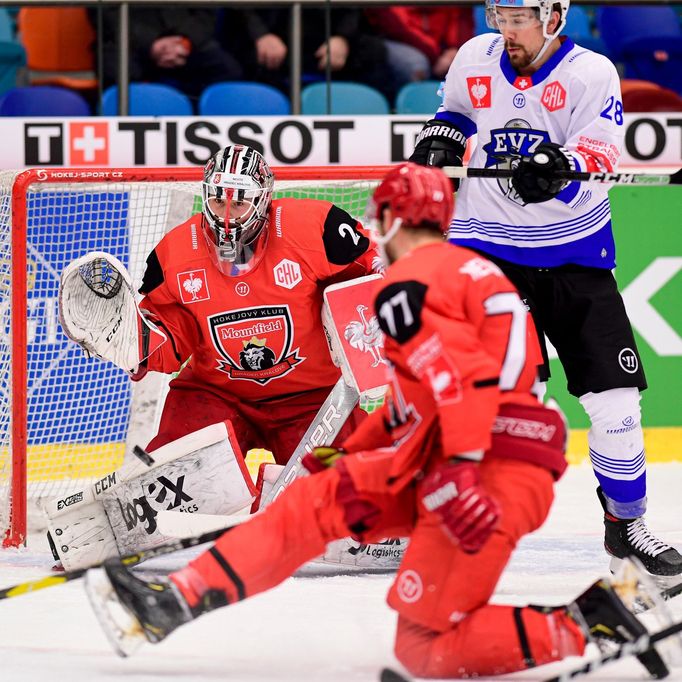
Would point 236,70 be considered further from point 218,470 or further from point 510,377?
point 510,377

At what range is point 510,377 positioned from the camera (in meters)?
2.34

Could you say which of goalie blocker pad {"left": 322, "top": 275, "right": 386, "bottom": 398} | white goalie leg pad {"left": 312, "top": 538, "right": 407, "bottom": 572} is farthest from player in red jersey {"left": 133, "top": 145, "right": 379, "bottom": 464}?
white goalie leg pad {"left": 312, "top": 538, "right": 407, "bottom": 572}

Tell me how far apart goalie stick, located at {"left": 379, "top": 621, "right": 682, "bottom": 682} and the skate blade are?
17.1 inches

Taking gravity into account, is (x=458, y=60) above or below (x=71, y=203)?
above

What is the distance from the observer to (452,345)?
7.31ft

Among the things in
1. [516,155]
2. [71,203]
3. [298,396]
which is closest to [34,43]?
[71,203]

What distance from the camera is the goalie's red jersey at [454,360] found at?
221 centimetres

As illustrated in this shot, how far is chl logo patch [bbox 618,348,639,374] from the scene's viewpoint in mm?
3191

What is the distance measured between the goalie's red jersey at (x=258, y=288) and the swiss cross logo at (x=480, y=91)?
521mm

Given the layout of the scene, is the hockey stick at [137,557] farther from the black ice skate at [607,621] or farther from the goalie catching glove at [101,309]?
the goalie catching glove at [101,309]

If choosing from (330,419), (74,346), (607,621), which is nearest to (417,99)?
(74,346)

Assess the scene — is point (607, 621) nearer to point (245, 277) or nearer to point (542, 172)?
point (542, 172)

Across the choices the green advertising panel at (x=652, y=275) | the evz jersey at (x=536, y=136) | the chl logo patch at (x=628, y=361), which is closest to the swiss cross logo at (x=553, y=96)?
the evz jersey at (x=536, y=136)

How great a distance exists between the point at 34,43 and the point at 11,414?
99.0 inches
